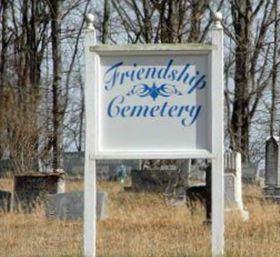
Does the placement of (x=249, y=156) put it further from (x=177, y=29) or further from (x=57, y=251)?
(x=57, y=251)

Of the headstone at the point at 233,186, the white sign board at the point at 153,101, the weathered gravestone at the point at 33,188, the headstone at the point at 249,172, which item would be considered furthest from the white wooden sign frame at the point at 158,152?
the headstone at the point at 249,172

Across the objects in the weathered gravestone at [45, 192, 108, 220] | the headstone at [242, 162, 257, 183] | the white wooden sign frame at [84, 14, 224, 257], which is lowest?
the headstone at [242, 162, 257, 183]

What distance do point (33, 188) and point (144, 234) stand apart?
6.23 metres

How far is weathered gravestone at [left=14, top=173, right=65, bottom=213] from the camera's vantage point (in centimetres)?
1694

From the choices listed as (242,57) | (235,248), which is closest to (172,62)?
(235,248)

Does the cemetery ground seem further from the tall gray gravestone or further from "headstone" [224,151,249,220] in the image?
the tall gray gravestone

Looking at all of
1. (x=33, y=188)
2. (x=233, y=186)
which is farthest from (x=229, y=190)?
(x=33, y=188)

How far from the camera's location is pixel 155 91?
8156 millimetres

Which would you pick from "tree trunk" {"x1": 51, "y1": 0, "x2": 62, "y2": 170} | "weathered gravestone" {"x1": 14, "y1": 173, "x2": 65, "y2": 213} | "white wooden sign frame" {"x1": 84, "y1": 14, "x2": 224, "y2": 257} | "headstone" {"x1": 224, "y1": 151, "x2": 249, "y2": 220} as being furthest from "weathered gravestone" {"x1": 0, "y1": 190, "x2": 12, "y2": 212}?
"tree trunk" {"x1": 51, "y1": 0, "x2": 62, "y2": 170}

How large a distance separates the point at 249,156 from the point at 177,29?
39.7 feet

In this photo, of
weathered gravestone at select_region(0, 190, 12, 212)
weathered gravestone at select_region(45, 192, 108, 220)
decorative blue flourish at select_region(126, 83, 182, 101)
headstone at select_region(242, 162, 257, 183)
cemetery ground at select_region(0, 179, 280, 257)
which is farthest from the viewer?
headstone at select_region(242, 162, 257, 183)

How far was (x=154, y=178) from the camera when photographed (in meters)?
22.9

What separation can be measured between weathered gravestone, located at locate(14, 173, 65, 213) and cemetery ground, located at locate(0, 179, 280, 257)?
728 mm

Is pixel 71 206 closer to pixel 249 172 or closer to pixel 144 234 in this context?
pixel 144 234
